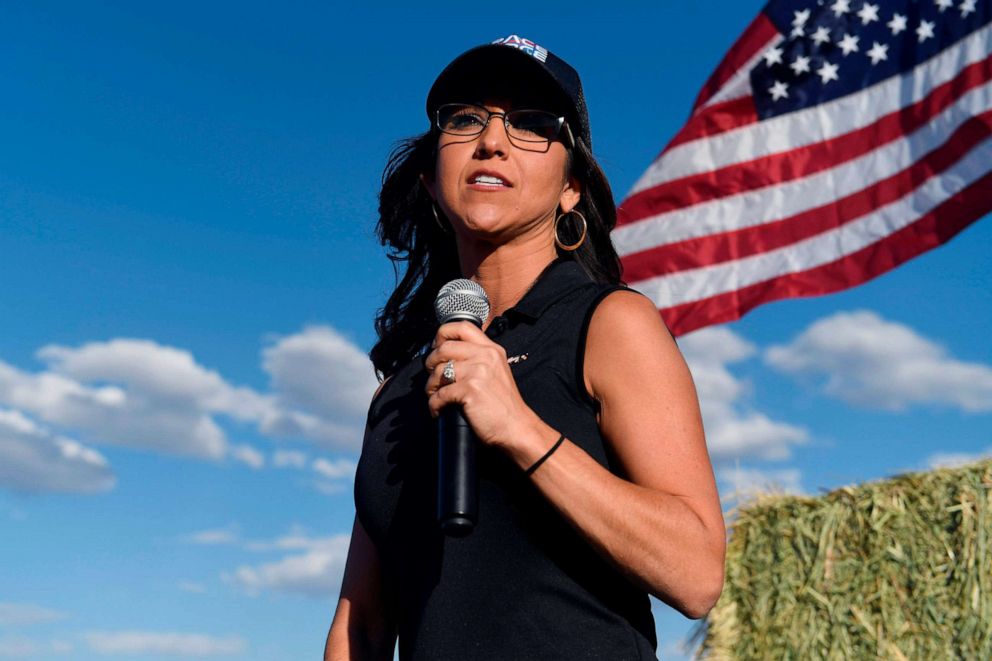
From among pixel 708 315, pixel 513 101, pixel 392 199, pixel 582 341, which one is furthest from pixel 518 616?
pixel 708 315

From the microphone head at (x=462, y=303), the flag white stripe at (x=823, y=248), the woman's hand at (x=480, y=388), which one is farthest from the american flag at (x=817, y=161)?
the woman's hand at (x=480, y=388)

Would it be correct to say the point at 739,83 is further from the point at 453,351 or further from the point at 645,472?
the point at 453,351

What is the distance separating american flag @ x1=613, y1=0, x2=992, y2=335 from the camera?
9250mm

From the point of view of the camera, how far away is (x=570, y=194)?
9.75 ft

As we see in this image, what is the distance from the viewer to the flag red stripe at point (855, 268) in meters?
9.09

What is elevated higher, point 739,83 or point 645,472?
point 739,83

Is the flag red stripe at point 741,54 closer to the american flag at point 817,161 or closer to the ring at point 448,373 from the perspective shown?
the american flag at point 817,161

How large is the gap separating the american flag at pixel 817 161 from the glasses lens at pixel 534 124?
693 cm

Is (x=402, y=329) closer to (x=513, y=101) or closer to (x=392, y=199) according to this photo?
(x=392, y=199)

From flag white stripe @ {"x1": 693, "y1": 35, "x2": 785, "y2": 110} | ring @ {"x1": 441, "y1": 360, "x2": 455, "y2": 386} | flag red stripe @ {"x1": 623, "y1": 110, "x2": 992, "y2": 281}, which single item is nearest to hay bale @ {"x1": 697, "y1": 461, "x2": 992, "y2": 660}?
flag red stripe @ {"x1": 623, "y1": 110, "x2": 992, "y2": 281}

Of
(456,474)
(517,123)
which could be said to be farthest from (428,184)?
(456,474)

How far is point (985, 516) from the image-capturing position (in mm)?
6566

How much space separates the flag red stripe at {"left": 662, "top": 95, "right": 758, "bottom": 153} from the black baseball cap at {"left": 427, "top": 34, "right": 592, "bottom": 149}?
7.44 m

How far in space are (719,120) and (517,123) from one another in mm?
7804
